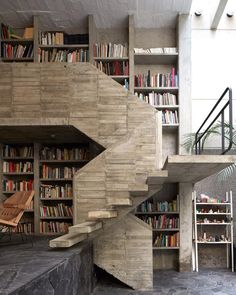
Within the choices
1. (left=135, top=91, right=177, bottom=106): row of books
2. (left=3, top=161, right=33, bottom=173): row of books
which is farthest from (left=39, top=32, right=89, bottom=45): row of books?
(left=3, top=161, right=33, bottom=173): row of books

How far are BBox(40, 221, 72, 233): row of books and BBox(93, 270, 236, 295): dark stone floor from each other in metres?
1.35

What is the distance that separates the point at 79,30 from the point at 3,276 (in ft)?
19.5

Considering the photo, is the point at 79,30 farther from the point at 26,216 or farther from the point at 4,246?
the point at 4,246

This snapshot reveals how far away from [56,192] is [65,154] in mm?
779

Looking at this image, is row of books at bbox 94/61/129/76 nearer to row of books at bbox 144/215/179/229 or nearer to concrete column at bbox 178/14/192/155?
concrete column at bbox 178/14/192/155

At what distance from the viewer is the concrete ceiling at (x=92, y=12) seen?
749 cm

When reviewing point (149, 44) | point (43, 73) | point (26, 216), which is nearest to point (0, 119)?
point (43, 73)

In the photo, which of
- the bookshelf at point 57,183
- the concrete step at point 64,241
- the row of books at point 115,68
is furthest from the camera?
the row of books at point 115,68

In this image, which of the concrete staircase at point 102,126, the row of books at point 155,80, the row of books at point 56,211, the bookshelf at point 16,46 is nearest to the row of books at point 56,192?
the row of books at point 56,211

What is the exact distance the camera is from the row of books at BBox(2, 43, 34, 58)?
7.84 m

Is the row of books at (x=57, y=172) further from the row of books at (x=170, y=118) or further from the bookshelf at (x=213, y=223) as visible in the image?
the bookshelf at (x=213, y=223)

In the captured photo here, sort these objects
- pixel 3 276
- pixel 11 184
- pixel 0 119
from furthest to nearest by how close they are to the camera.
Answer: pixel 11 184
pixel 0 119
pixel 3 276

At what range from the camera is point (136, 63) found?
813 centimetres

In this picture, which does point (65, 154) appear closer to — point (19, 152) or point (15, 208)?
point (19, 152)
